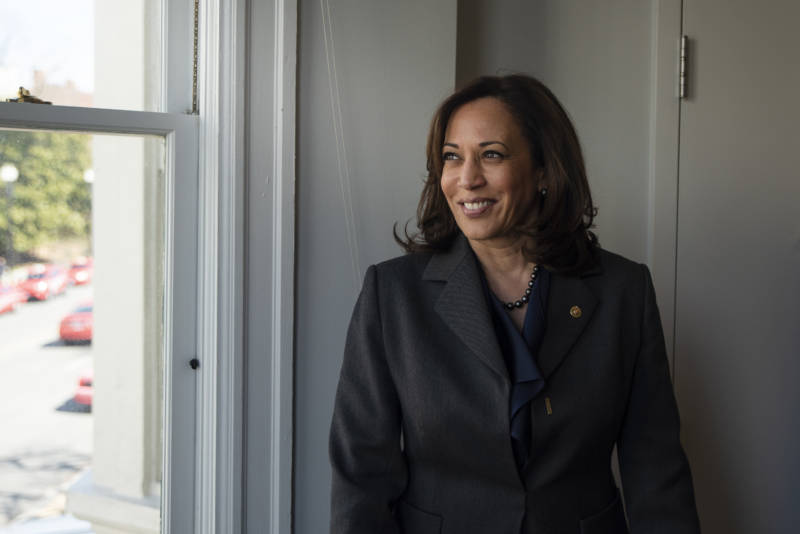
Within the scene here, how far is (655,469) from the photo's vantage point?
1270mm

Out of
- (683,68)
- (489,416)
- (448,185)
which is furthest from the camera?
(683,68)

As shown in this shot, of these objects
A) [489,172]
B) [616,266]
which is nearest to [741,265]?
[616,266]

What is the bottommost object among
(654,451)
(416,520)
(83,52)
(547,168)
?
(416,520)

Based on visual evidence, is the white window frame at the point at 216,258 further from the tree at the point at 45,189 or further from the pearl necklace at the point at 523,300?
the pearl necklace at the point at 523,300

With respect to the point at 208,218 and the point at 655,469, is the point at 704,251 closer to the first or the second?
the point at 655,469

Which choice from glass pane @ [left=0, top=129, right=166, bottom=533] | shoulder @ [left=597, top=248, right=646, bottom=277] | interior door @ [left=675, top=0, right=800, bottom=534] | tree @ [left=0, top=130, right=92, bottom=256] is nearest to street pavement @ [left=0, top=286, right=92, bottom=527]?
glass pane @ [left=0, top=129, right=166, bottom=533]

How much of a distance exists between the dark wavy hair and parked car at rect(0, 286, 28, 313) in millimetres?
888

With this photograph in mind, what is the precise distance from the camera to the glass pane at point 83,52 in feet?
4.41

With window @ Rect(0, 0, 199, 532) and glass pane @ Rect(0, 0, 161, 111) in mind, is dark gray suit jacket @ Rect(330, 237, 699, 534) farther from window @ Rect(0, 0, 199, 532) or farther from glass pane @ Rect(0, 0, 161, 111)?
glass pane @ Rect(0, 0, 161, 111)

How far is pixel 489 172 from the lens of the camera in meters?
1.25

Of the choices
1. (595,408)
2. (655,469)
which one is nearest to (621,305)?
(595,408)

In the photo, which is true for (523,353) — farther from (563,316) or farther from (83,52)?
(83,52)

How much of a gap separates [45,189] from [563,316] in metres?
1.04

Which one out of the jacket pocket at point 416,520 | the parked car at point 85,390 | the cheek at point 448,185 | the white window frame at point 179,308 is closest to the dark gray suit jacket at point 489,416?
the jacket pocket at point 416,520
